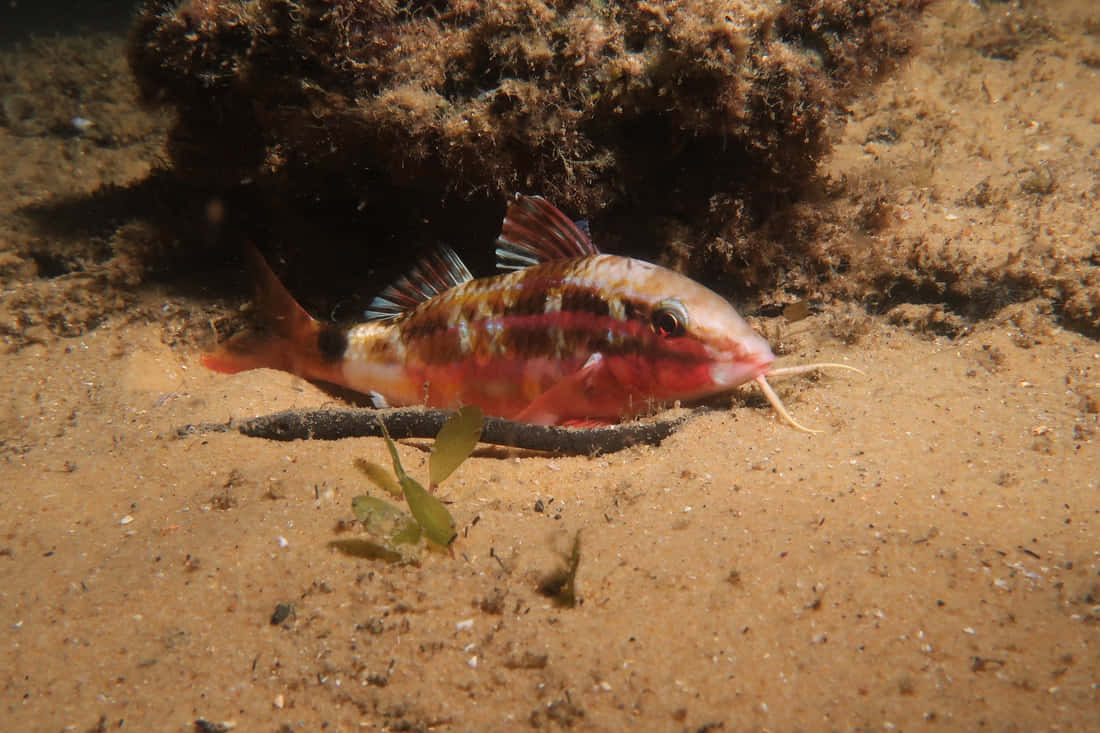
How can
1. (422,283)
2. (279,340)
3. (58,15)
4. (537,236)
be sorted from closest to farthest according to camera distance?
(537,236) → (422,283) → (279,340) → (58,15)

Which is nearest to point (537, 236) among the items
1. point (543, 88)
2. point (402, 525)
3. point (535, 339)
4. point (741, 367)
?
point (535, 339)

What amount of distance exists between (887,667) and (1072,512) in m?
1.37

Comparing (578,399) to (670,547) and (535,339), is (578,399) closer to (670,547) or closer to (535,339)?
(535,339)

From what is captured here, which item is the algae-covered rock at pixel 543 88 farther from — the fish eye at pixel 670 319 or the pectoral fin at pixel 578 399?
the pectoral fin at pixel 578 399

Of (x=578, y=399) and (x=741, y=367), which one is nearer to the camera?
(x=741, y=367)

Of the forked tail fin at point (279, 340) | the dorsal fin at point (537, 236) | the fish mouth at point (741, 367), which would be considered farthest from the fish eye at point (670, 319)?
the forked tail fin at point (279, 340)

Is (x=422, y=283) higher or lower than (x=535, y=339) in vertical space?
lower

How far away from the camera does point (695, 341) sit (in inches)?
128

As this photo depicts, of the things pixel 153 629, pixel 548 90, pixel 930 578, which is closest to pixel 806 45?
pixel 548 90

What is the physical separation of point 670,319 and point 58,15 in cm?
3576

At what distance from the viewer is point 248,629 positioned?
210cm

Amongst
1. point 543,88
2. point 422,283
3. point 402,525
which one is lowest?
point 402,525

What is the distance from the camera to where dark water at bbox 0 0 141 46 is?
65.5 ft

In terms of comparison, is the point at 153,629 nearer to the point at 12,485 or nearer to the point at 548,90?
the point at 12,485
